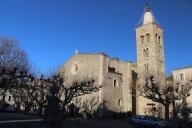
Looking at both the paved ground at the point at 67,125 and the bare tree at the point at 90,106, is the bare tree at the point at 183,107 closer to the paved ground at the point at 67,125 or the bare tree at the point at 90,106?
the paved ground at the point at 67,125

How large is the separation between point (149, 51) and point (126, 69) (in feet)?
28.9

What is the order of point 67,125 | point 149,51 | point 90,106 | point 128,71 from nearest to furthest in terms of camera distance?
1. point 67,125
2. point 90,106
3. point 128,71
4. point 149,51

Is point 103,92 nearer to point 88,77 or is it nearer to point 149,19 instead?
point 88,77

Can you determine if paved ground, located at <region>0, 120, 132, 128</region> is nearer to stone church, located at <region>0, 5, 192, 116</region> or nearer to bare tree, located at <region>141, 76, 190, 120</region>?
bare tree, located at <region>141, 76, 190, 120</region>

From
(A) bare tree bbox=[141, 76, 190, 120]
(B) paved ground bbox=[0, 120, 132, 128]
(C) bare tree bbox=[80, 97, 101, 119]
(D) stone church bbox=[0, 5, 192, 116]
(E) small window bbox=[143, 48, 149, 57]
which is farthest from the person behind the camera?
(E) small window bbox=[143, 48, 149, 57]

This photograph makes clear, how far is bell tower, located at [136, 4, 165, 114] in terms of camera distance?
57906 millimetres

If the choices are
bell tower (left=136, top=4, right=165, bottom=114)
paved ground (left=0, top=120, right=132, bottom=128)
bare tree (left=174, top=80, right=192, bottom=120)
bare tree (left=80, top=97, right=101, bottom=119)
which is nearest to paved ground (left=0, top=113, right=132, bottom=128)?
paved ground (left=0, top=120, right=132, bottom=128)

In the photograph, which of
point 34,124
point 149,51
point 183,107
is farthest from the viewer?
point 149,51

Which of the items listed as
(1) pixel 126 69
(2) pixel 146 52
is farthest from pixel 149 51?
(1) pixel 126 69

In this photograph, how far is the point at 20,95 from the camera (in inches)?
A: 1759

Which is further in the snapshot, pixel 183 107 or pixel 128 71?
pixel 128 71

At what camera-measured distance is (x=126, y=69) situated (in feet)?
180

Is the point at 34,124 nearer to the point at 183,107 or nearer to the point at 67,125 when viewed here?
the point at 67,125

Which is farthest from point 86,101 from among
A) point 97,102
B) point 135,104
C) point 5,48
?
point 5,48
